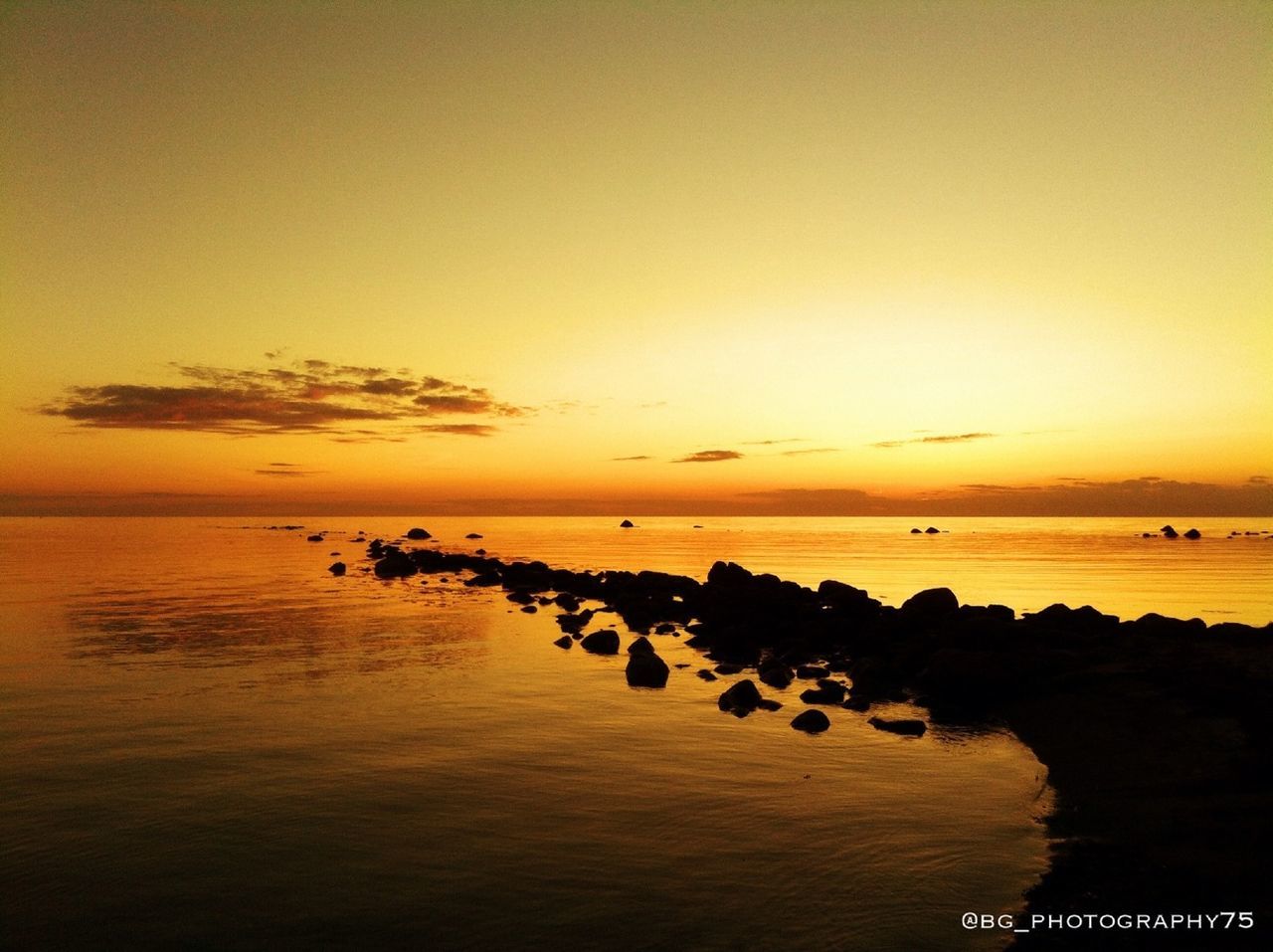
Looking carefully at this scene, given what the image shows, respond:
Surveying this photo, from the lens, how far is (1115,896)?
984cm

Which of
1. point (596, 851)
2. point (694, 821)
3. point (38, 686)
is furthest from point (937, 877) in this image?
point (38, 686)

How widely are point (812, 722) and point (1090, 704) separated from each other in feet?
23.3

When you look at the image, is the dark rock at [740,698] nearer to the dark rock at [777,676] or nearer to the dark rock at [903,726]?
the dark rock at [777,676]

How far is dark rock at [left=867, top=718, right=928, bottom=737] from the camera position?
18188mm

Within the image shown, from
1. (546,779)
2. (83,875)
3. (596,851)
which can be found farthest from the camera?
(546,779)

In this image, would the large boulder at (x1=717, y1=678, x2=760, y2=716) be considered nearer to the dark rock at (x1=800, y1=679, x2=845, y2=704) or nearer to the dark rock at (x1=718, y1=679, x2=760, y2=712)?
the dark rock at (x1=718, y1=679, x2=760, y2=712)

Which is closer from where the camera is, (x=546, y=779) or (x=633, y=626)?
(x=546, y=779)

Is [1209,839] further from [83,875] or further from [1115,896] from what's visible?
[83,875]

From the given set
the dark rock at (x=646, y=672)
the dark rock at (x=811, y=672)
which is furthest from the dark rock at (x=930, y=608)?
the dark rock at (x=646, y=672)

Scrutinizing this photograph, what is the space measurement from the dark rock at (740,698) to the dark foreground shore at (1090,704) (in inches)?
2.3

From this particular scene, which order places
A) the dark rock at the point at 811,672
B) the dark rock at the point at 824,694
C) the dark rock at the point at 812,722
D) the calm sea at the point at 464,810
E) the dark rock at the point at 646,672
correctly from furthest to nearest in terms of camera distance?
the dark rock at the point at 811,672, the dark rock at the point at 646,672, the dark rock at the point at 824,694, the dark rock at the point at 812,722, the calm sea at the point at 464,810

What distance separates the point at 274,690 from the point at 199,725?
3742mm

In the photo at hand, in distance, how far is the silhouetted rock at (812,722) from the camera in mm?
18297

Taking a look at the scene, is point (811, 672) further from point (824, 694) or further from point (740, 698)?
point (740, 698)
